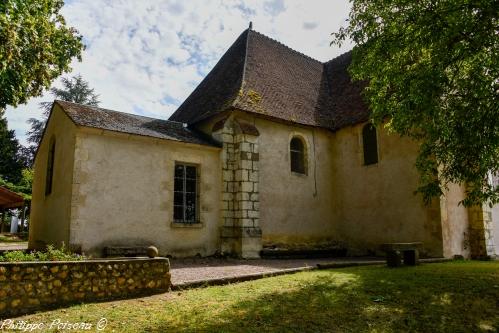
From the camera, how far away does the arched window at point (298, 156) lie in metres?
14.2

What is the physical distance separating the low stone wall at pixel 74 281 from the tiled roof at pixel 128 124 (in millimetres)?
5035

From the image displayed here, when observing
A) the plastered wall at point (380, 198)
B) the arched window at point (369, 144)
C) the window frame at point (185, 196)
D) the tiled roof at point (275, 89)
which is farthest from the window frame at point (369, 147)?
the window frame at point (185, 196)

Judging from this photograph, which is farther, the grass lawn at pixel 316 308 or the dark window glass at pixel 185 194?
the dark window glass at pixel 185 194

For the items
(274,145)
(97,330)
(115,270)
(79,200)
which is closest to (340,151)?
(274,145)

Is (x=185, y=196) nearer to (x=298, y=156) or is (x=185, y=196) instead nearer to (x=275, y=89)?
(x=298, y=156)

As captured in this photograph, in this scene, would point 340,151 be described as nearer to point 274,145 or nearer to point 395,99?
point 274,145

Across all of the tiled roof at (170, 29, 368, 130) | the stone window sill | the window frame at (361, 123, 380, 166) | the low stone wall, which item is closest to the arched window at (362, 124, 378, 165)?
the window frame at (361, 123, 380, 166)

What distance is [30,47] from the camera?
10.6m

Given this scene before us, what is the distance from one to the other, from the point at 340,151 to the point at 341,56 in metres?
6.20

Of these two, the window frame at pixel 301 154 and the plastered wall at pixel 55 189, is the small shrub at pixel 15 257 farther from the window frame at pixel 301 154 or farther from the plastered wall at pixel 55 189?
the window frame at pixel 301 154

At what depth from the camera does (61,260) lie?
243 inches

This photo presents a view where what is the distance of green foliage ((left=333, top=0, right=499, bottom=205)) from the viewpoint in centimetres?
676

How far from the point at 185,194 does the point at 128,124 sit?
2804mm

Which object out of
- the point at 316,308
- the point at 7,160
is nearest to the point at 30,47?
the point at 316,308
